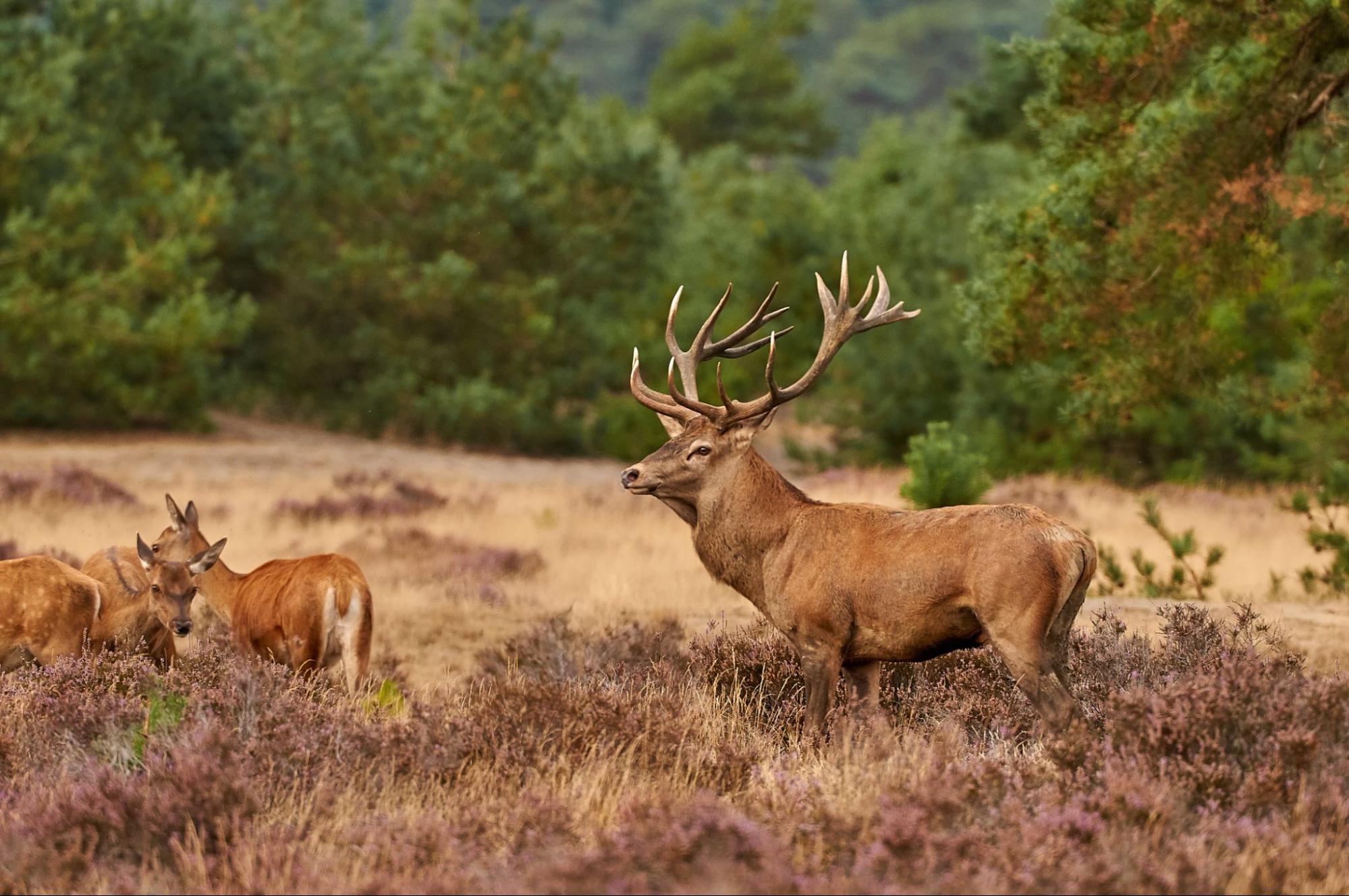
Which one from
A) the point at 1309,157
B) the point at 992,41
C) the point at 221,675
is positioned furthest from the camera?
the point at 992,41

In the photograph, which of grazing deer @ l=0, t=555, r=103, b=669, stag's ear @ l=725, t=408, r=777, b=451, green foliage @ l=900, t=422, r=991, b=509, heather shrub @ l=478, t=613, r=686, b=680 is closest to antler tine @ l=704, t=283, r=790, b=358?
stag's ear @ l=725, t=408, r=777, b=451

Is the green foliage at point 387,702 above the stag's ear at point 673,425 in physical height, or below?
below

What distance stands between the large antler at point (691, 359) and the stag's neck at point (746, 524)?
39cm

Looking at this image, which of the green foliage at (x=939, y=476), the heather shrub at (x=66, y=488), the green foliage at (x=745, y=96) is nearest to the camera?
the green foliage at (x=939, y=476)

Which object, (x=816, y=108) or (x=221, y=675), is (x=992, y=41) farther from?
(x=816, y=108)

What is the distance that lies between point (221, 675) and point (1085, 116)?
7.51 meters

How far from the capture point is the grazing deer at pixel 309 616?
8641 mm

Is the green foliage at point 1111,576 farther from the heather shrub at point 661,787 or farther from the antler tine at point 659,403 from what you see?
the antler tine at point 659,403

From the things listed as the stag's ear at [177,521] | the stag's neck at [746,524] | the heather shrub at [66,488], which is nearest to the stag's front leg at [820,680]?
the stag's neck at [746,524]

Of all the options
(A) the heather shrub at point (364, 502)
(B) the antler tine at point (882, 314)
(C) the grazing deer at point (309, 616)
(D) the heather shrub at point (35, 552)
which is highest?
(B) the antler tine at point (882, 314)

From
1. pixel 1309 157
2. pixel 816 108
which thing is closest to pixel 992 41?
pixel 1309 157

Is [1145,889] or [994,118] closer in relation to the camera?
[1145,889]

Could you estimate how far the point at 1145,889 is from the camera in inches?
185

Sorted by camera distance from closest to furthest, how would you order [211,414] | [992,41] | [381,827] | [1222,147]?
1. [381,827]
2. [1222,147]
3. [992,41]
4. [211,414]
